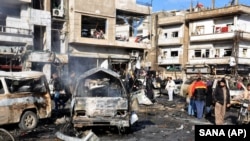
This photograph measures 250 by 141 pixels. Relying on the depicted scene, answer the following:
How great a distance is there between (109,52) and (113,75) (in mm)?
21681

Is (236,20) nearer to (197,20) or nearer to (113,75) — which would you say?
(197,20)

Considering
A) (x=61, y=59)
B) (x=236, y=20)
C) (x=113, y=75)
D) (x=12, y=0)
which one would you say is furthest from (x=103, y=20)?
(x=113, y=75)

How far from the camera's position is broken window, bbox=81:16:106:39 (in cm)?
3151

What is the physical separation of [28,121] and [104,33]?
73.3 feet

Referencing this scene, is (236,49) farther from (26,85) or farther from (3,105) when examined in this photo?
(3,105)

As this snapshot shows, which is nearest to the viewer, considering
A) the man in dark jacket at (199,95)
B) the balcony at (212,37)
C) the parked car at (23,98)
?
the parked car at (23,98)

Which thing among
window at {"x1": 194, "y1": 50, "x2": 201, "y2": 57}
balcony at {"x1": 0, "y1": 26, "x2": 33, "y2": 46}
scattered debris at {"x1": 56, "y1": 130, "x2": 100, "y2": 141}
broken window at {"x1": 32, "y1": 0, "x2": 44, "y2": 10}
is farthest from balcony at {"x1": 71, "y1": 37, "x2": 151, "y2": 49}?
scattered debris at {"x1": 56, "y1": 130, "x2": 100, "y2": 141}

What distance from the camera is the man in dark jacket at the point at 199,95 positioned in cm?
1435

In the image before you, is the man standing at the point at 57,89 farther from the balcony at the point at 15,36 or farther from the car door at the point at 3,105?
the balcony at the point at 15,36

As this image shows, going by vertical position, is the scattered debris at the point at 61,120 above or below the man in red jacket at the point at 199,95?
below

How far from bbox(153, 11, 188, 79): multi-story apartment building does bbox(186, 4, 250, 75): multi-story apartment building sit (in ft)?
5.80

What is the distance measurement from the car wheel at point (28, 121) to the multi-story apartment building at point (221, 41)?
32.0 metres

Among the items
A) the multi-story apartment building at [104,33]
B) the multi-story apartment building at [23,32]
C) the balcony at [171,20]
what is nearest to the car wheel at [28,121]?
the multi-story apartment building at [23,32]

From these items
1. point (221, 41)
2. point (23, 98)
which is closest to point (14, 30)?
point (23, 98)
